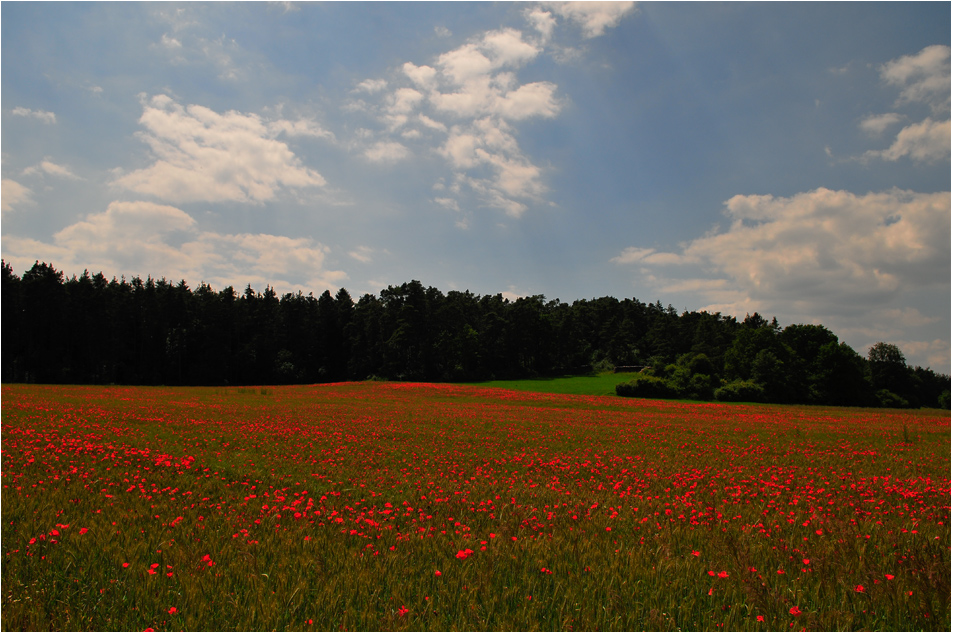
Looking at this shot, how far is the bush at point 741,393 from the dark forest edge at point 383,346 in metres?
0.13

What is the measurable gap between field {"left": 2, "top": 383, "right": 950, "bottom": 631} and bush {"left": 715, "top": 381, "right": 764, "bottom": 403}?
47733mm

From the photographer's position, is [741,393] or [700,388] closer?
[741,393]

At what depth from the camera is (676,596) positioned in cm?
439

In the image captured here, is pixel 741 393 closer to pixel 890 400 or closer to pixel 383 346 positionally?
pixel 890 400

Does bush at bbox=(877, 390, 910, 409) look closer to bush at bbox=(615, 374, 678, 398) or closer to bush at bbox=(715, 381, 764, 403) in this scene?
bush at bbox=(715, 381, 764, 403)

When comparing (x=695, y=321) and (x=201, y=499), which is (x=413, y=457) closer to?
(x=201, y=499)

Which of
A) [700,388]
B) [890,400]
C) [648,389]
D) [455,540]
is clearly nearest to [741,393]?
[700,388]

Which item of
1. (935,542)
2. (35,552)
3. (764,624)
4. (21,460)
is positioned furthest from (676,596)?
(21,460)

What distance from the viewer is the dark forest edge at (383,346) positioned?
66.3 metres

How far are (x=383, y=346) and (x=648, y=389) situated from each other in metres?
52.3

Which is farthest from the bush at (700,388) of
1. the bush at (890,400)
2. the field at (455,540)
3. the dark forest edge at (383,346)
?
the field at (455,540)

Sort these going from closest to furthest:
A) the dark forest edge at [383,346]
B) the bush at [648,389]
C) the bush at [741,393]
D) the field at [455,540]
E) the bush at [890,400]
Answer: the field at [455,540] → the bush at [741,393] → the bush at [648,389] → the dark forest edge at [383,346] → the bush at [890,400]

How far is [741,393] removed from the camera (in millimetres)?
57156

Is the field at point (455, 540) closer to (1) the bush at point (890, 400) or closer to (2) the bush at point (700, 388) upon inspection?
(2) the bush at point (700, 388)
